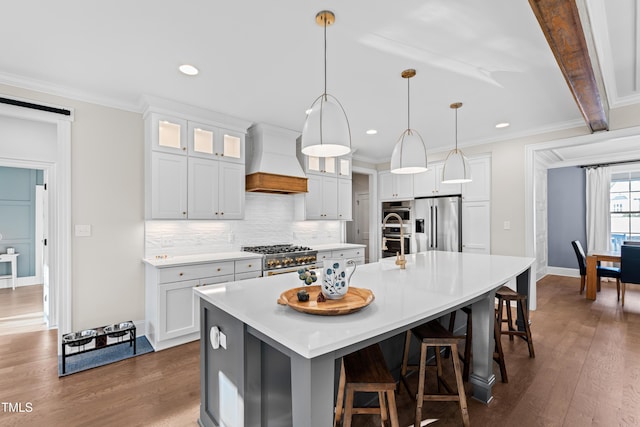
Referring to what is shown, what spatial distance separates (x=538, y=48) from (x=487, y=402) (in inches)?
102

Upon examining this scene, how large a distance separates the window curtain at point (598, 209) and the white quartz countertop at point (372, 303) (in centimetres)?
502

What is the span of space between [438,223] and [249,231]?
10.3ft

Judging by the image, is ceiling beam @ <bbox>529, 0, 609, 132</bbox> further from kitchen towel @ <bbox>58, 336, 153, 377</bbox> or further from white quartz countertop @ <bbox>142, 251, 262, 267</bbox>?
kitchen towel @ <bbox>58, 336, 153, 377</bbox>

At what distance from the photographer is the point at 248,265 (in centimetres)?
356

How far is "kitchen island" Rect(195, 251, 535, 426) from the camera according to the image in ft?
3.52

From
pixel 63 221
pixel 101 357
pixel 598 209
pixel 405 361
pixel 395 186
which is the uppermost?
pixel 395 186

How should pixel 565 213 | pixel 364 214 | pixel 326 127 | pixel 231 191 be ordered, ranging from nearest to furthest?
pixel 326 127, pixel 231 191, pixel 565 213, pixel 364 214

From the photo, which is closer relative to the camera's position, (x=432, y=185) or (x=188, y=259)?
(x=188, y=259)

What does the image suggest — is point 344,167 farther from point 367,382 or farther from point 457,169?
point 367,382

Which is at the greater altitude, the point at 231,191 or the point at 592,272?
the point at 231,191

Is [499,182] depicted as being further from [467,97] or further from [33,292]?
[33,292]

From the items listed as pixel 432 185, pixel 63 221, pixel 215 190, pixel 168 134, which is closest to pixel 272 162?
pixel 215 190

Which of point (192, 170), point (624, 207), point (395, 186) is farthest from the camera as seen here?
point (624, 207)

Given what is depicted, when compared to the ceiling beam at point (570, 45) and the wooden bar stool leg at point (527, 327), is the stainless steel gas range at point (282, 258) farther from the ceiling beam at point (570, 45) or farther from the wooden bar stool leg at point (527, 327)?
the ceiling beam at point (570, 45)
